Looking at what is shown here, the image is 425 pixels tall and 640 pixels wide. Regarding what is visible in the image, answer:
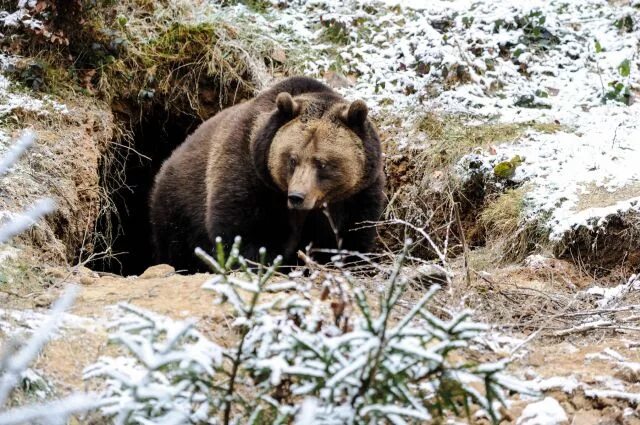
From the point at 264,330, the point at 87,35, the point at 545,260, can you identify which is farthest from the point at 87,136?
the point at 264,330

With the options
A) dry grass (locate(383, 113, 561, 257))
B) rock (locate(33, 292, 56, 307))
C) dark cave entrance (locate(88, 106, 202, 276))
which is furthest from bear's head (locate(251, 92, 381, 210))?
dark cave entrance (locate(88, 106, 202, 276))

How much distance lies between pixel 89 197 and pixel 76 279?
2.52 meters

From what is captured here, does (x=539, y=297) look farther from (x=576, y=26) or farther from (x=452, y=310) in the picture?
(x=576, y=26)

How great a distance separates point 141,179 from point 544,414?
312 inches

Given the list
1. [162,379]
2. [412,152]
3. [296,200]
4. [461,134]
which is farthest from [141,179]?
[162,379]

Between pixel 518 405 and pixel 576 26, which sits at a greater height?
pixel 576 26

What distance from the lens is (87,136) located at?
7.87m

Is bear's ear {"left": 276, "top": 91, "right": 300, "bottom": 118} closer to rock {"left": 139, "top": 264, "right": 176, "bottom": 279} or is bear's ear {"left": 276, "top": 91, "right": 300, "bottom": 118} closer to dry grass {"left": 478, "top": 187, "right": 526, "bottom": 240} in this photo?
rock {"left": 139, "top": 264, "right": 176, "bottom": 279}

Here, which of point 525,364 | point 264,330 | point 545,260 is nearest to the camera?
point 264,330

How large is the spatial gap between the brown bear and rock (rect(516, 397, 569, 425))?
9.61ft

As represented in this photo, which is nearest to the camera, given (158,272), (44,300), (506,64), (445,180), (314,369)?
(314,369)

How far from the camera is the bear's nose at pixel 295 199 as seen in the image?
6023 mm

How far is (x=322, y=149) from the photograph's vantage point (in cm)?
640

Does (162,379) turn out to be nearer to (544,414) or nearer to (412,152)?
(544,414)
